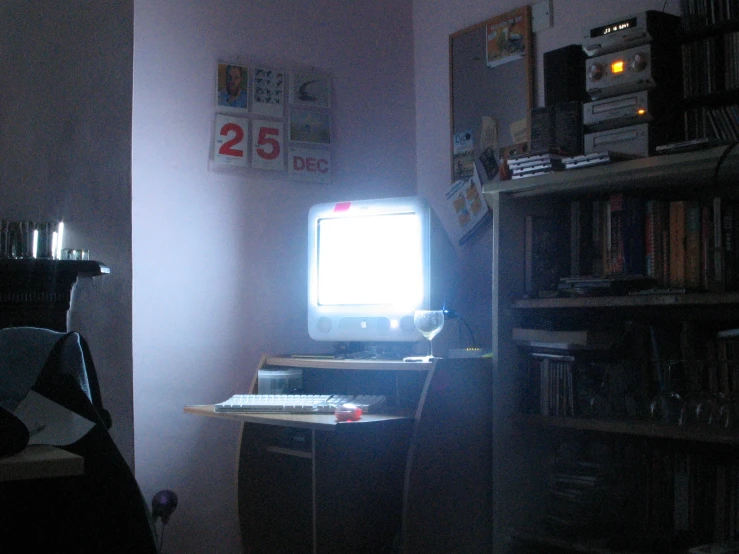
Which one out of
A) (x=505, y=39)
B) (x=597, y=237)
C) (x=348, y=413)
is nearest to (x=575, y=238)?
(x=597, y=237)

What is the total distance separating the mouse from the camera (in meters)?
1.08

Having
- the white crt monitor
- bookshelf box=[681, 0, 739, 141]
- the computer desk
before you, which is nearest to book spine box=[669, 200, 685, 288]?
bookshelf box=[681, 0, 739, 141]

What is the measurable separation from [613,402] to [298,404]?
2.70 feet

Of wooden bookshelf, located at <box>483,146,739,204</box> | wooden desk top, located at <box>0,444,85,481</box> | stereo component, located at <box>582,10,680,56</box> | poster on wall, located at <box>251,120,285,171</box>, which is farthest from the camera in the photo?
poster on wall, located at <box>251,120,285,171</box>

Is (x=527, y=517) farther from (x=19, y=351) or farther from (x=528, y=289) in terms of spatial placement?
(x=19, y=351)

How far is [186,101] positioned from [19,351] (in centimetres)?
136

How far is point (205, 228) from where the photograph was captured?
8.49 feet

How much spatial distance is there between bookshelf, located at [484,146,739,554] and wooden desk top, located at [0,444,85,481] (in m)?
1.31

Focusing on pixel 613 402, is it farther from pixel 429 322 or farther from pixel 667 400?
pixel 429 322

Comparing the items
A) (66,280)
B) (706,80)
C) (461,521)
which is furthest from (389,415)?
(706,80)

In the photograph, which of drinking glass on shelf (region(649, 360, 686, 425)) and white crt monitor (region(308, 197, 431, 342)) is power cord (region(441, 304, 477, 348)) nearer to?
white crt monitor (region(308, 197, 431, 342))

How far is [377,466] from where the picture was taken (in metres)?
2.48

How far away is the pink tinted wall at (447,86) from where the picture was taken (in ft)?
8.11

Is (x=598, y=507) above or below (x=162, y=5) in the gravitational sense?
below
